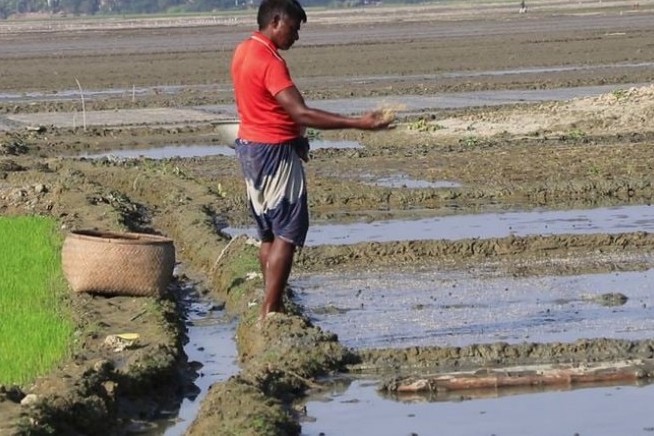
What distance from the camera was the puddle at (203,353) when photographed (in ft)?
22.3

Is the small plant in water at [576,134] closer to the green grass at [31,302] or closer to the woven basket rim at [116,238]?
the green grass at [31,302]

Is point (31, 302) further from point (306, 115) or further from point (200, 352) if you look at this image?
point (306, 115)

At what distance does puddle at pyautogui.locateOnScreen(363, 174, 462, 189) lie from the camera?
14703 millimetres

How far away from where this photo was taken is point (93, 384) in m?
6.56

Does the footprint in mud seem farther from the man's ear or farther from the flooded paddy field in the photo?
the man's ear

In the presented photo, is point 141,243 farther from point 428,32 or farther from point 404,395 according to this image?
point 428,32

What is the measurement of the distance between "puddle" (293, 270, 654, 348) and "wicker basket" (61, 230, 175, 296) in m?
0.91

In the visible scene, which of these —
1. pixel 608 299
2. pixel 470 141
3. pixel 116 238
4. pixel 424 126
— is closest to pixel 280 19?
pixel 116 238

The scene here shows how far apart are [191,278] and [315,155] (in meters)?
7.23

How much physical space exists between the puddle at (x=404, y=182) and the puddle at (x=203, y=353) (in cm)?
505

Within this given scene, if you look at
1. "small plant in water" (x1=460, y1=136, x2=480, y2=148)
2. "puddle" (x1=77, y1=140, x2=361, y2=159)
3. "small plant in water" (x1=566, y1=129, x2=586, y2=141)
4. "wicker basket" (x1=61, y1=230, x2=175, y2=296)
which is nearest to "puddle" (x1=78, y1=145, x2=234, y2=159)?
"puddle" (x1=77, y1=140, x2=361, y2=159)

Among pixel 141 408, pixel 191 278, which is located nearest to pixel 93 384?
pixel 141 408

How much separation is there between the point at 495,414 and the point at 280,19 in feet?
7.82

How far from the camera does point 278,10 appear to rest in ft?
25.1
